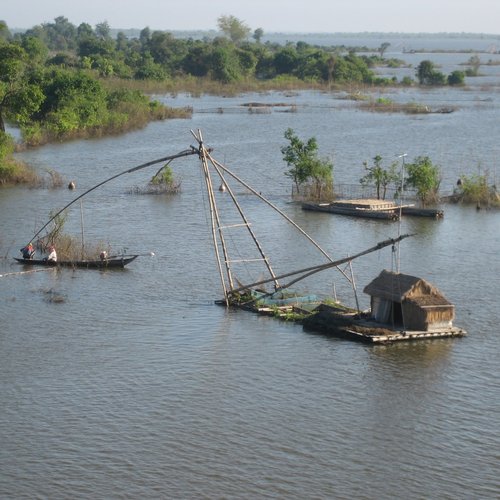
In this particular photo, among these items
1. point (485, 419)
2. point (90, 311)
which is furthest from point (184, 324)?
point (485, 419)

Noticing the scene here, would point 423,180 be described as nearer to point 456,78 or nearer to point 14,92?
point 14,92

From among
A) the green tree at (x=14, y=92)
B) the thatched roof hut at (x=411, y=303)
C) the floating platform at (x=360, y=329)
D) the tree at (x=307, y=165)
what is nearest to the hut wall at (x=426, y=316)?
the thatched roof hut at (x=411, y=303)

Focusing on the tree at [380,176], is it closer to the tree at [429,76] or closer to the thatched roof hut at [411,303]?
the thatched roof hut at [411,303]

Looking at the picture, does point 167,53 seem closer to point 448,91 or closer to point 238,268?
point 448,91

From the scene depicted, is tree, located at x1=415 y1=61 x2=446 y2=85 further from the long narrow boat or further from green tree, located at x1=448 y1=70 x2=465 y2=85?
the long narrow boat

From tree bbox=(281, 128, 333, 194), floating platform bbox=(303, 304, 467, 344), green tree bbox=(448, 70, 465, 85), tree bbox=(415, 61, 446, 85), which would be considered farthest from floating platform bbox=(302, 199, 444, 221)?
tree bbox=(415, 61, 446, 85)

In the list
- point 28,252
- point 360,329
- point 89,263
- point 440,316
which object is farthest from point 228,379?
point 28,252
